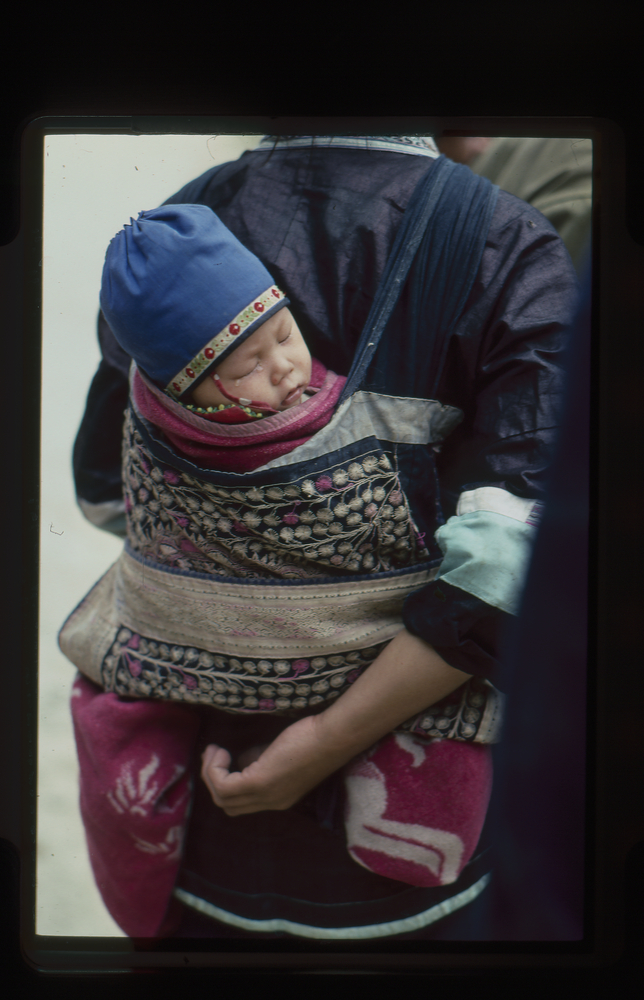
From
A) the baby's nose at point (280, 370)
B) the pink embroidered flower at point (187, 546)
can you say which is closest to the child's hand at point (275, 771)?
the pink embroidered flower at point (187, 546)

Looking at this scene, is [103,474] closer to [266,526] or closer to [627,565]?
[266,526]

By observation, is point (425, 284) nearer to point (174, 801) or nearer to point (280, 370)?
point (280, 370)

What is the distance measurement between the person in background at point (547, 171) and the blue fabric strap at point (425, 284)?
0.17ft

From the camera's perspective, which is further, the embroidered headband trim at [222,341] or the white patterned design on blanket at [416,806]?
the white patterned design on blanket at [416,806]

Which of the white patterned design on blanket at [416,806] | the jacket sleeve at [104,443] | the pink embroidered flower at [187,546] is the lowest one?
the white patterned design on blanket at [416,806]

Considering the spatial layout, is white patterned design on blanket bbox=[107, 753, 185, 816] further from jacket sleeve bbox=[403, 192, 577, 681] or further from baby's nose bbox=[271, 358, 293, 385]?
baby's nose bbox=[271, 358, 293, 385]

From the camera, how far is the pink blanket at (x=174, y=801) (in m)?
1.17

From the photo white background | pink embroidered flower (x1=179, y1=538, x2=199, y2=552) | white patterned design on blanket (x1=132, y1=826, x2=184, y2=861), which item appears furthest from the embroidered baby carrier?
white patterned design on blanket (x1=132, y1=826, x2=184, y2=861)

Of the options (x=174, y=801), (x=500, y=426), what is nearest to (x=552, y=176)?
(x=500, y=426)

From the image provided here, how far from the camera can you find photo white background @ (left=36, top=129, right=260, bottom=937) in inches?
46.3

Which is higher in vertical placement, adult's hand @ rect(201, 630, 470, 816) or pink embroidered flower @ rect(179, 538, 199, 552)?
pink embroidered flower @ rect(179, 538, 199, 552)

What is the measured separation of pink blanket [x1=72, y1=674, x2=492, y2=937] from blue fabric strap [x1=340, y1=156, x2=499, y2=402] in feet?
1.80

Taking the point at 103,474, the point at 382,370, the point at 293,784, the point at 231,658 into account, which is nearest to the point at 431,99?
the point at 382,370

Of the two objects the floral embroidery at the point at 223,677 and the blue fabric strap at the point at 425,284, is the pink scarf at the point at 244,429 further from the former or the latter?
the floral embroidery at the point at 223,677
